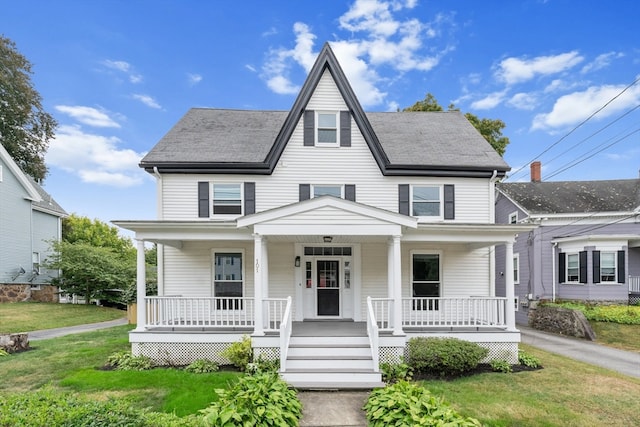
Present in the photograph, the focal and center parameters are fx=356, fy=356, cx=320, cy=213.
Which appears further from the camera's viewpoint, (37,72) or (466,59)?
(37,72)

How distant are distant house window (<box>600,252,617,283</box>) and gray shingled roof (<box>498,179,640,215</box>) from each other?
95.4 inches

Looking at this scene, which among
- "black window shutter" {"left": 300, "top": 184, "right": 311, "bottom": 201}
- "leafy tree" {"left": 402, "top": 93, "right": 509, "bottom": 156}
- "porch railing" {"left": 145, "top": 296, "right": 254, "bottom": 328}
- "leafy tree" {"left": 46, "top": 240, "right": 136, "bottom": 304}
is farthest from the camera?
"leafy tree" {"left": 402, "top": 93, "right": 509, "bottom": 156}

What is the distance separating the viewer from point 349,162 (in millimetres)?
11844

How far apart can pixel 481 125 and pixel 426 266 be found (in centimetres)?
1534

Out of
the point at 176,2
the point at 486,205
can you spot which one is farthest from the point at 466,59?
the point at 176,2

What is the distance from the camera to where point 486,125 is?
2338 centimetres

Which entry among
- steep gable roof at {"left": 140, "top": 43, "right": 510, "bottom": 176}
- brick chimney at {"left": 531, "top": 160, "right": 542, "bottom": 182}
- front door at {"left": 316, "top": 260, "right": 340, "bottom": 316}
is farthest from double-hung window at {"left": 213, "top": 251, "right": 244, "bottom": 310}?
brick chimney at {"left": 531, "top": 160, "right": 542, "bottom": 182}

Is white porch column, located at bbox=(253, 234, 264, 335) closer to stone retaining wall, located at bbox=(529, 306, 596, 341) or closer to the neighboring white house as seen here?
the neighboring white house

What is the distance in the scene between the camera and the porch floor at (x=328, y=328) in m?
9.24

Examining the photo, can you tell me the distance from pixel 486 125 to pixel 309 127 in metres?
16.4

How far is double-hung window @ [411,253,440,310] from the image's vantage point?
38.8ft

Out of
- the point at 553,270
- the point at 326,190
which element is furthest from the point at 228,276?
the point at 553,270

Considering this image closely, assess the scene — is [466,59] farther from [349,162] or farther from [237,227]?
[237,227]

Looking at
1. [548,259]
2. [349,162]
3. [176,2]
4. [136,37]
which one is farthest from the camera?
[548,259]
